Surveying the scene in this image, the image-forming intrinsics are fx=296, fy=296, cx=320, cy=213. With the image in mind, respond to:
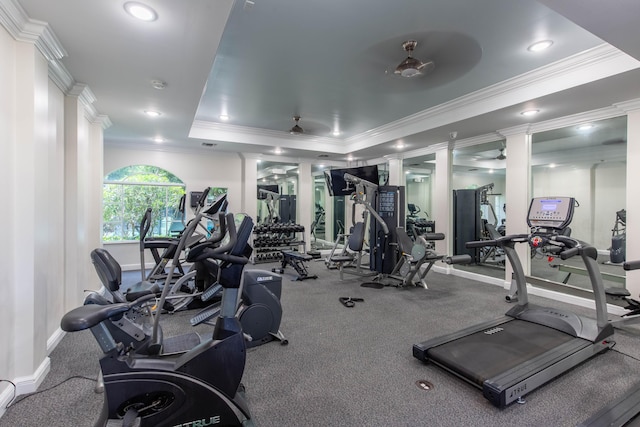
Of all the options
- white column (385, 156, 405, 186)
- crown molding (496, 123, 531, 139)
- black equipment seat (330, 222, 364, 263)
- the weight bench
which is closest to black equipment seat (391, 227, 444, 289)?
black equipment seat (330, 222, 364, 263)

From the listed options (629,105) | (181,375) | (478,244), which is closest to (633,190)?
(629,105)

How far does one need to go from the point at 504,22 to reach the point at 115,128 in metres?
5.82

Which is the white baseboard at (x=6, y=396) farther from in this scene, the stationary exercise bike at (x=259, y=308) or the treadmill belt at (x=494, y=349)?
the treadmill belt at (x=494, y=349)

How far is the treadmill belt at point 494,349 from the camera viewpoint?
233 cm

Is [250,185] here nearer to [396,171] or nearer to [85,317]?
[396,171]

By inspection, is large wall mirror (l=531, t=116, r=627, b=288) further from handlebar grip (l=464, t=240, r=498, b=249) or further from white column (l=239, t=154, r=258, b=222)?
white column (l=239, t=154, r=258, b=222)

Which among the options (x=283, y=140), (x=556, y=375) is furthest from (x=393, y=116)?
(x=556, y=375)

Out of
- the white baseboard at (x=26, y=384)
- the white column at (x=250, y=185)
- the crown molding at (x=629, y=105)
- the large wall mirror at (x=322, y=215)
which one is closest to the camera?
the white baseboard at (x=26, y=384)

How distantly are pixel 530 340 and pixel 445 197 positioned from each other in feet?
12.8

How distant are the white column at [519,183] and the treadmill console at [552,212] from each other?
2.00m

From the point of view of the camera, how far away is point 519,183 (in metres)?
4.93

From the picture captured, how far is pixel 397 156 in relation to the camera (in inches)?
294

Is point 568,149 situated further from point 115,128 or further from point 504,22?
point 115,128

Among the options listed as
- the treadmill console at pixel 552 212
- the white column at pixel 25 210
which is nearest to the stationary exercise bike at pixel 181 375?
the white column at pixel 25 210
